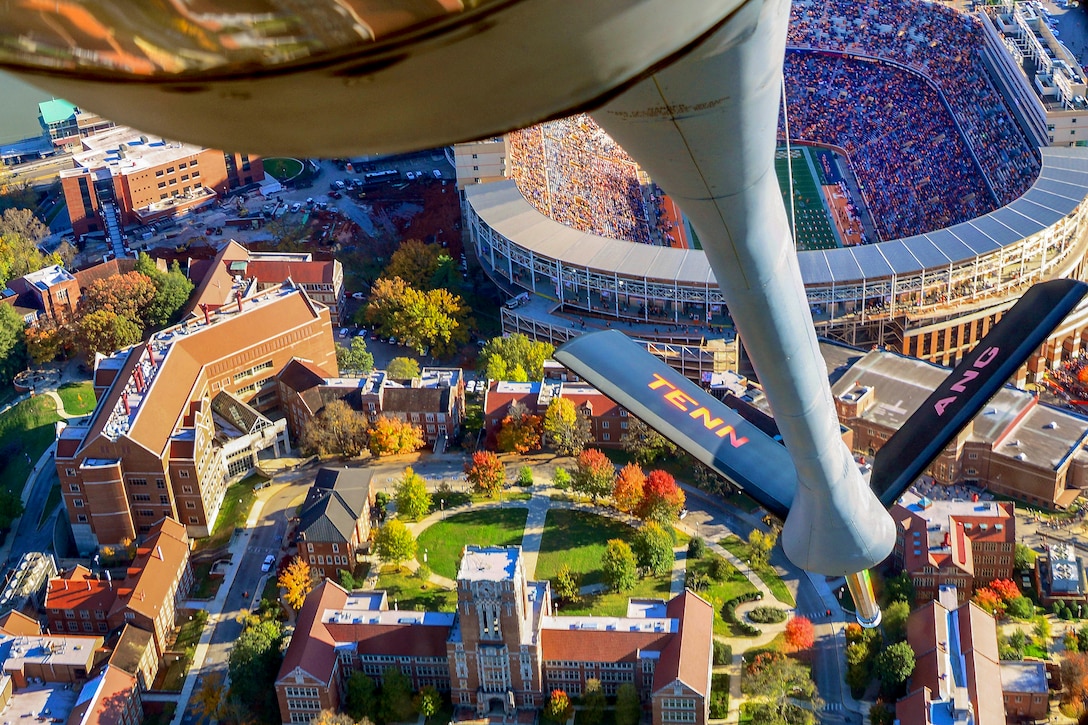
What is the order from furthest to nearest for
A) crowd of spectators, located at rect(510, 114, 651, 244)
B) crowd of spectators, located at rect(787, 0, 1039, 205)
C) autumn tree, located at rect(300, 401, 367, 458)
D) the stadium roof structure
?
crowd of spectators, located at rect(787, 0, 1039, 205)
crowd of spectators, located at rect(510, 114, 651, 244)
the stadium roof structure
autumn tree, located at rect(300, 401, 367, 458)

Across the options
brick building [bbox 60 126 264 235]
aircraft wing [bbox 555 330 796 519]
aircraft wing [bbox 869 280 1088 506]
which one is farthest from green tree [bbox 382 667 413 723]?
brick building [bbox 60 126 264 235]

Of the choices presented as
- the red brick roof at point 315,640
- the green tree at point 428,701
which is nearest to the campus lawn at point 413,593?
the red brick roof at point 315,640

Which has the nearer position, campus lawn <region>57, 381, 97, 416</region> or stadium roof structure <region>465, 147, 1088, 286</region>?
stadium roof structure <region>465, 147, 1088, 286</region>

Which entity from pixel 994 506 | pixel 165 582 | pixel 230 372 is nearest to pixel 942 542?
pixel 994 506

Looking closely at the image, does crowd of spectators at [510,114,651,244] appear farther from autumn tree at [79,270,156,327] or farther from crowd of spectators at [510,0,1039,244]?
autumn tree at [79,270,156,327]

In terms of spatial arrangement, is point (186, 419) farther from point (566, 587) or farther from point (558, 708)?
point (558, 708)

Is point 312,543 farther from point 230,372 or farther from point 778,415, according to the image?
point 778,415

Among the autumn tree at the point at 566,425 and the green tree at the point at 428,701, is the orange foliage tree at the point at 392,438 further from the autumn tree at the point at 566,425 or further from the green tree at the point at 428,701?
the green tree at the point at 428,701

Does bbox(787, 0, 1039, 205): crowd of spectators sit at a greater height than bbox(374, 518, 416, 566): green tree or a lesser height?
greater
